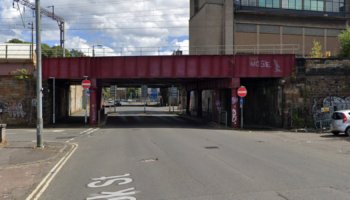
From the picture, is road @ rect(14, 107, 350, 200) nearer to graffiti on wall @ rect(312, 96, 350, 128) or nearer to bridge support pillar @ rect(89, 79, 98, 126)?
graffiti on wall @ rect(312, 96, 350, 128)

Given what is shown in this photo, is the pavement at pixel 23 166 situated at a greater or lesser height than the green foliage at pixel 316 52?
lesser

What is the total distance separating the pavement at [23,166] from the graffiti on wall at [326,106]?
21.9m

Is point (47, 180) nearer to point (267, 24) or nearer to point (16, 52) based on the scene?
point (16, 52)

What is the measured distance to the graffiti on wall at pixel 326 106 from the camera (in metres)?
37.5

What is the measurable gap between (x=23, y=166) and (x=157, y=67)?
85.3 feet

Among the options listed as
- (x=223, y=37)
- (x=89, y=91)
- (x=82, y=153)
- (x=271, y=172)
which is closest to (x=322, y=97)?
(x=89, y=91)

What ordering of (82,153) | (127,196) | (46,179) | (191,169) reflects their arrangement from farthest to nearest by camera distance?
(82,153), (191,169), (46,179), (127,196)

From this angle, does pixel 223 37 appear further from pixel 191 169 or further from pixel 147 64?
pixel 191 169

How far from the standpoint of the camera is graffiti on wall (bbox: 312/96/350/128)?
37.5m

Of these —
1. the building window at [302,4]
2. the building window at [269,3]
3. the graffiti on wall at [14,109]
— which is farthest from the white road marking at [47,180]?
the building window at [269,3]

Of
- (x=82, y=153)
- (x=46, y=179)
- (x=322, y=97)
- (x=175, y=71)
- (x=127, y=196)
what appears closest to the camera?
(x=127, y=196)

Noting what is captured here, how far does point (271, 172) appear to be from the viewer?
1284 cm

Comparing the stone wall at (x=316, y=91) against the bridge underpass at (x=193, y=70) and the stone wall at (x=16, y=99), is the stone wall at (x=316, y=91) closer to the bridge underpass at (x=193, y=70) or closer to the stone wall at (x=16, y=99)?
the bridge underpass at (x=193, y=70)

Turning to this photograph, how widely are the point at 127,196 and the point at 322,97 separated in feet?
102
